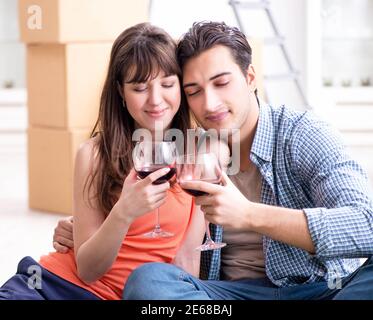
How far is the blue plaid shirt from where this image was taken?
1735mm

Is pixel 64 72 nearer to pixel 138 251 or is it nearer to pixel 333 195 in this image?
pixel 138 251

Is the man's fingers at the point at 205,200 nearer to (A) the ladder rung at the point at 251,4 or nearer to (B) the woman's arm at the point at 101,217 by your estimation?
(B) the woman's arm at the point at 101,217

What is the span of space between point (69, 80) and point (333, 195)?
2702 millimetres

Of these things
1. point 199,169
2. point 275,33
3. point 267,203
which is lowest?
point 267,203

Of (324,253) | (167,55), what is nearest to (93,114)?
(167,55)

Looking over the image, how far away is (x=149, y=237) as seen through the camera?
6.33ft

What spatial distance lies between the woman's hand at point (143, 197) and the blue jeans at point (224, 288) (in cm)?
15

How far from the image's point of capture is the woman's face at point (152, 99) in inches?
76.7

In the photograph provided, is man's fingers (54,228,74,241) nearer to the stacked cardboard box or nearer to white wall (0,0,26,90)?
the stacked cardboard box

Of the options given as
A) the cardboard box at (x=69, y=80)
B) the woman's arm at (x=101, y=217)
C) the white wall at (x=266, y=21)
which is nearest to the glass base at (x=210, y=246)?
the woman's arm at (x=101, y=217)

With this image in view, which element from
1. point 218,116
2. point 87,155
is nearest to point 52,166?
point 87,155

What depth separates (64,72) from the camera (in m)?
4.27

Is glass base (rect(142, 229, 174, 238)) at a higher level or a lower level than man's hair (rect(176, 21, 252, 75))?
lower

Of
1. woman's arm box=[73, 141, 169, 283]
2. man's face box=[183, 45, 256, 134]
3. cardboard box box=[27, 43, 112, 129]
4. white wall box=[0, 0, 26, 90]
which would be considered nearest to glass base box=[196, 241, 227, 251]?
woman's arm box=[73, 141, 169, 283]
